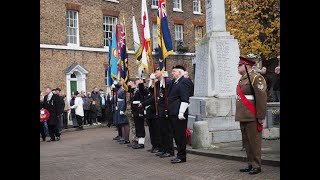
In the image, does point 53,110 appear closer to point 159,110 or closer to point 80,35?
point 159,110

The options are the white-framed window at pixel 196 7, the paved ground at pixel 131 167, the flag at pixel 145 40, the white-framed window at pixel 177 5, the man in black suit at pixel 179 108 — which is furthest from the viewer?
the white-framed window at pixel 196 7

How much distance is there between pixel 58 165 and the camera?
10.4 meters

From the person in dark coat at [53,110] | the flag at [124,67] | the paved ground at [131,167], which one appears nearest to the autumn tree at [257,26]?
the flag at [124,67]

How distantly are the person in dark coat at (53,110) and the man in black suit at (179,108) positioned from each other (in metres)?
8.11

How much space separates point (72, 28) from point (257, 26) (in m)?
11.8

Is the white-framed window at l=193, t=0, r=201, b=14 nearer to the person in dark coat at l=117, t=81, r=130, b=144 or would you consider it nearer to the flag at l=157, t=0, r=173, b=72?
the person in dark coat at l=117, t=81, r=130, b=144

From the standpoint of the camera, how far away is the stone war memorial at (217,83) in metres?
11.9

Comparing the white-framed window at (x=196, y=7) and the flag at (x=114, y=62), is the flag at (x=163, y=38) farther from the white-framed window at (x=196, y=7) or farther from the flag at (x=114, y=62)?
the white-framed window at (x=196, y=7)

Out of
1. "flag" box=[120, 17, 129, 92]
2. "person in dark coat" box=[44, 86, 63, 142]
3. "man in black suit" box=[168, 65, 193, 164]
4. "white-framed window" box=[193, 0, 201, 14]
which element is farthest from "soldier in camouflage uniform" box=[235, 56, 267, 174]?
"white-framed window" box=[193, 0, 201, 14]

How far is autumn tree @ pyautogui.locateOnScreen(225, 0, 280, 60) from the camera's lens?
23.3 meters

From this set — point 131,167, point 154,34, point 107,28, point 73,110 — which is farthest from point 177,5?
point 131,167
